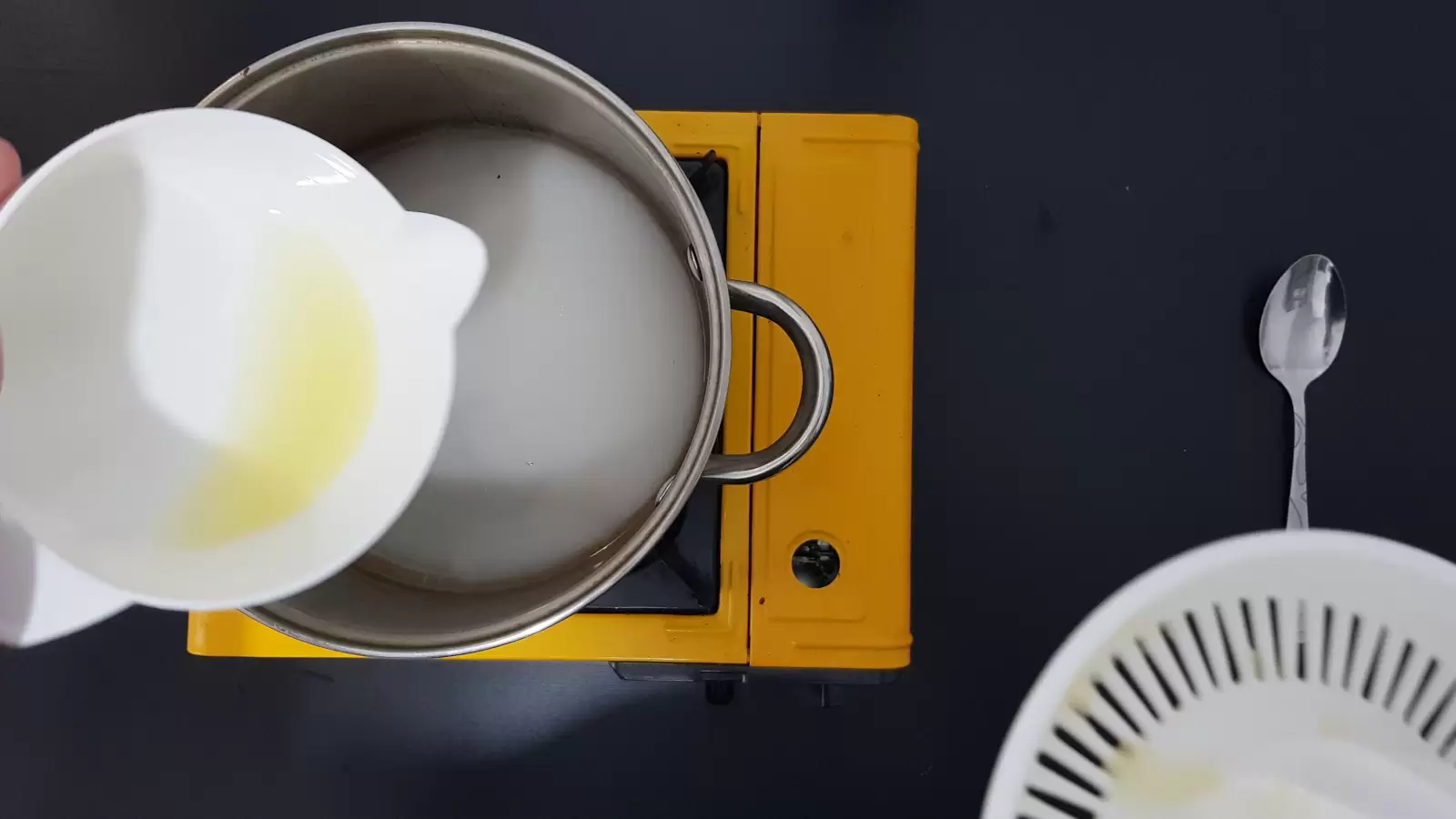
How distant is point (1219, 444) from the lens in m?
0.64

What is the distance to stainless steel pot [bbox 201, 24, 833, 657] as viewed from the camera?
1.19 feet

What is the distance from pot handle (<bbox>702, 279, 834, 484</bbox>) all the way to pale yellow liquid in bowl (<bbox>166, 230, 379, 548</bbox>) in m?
0.15

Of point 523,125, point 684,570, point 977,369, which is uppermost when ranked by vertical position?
point 523,125

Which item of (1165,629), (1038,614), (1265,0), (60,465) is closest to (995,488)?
(1038,614)

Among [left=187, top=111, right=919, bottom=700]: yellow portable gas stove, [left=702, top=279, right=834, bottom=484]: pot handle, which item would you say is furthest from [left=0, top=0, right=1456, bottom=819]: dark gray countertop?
[left=702, top=279, right=834, bottom=484]: pot handle

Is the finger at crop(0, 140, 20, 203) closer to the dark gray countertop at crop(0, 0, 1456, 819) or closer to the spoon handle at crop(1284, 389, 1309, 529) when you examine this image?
the dark gray countertop at crop(0, 0, 1456, 819)

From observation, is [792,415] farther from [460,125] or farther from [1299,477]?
[1299,477]

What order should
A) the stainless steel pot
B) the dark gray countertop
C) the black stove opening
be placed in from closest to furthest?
the stainless steel pot, the black stove opening, the dark gray countertop

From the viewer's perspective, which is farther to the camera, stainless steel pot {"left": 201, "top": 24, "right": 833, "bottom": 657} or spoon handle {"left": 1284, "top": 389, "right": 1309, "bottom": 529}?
spoon handle {"left": 1284, "top": 389, "right": 1309, "bottom": 529}

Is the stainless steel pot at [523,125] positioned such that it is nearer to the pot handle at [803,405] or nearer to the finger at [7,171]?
the pot handle at [803,405]

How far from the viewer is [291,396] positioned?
37 centimetres

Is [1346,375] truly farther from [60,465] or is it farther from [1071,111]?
[60,465]

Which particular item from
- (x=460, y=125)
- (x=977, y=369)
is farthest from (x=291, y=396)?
(x=977, y=369)

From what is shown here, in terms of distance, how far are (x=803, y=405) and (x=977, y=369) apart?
29 cm
